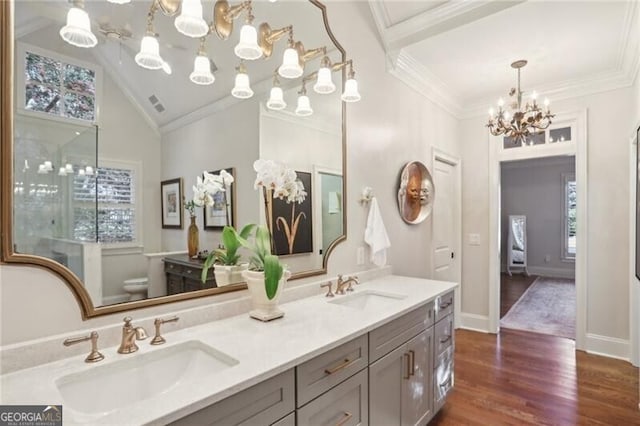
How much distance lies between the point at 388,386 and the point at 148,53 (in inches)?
77.5

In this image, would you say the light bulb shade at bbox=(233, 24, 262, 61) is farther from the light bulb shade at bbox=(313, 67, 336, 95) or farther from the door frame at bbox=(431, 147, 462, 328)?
the door frame at bbox=(431, 147, 462, 328)

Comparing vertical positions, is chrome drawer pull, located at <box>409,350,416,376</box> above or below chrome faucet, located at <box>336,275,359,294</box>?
below

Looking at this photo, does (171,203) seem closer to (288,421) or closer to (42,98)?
(42,98)

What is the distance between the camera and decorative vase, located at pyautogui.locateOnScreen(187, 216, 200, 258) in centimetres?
164

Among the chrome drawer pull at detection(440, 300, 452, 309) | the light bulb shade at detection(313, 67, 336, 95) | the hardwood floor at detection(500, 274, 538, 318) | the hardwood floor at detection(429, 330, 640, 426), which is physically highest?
the light bulb shade at detection(313, 67, 336, 95)

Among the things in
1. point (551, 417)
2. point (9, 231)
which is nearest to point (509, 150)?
point (551, 417)

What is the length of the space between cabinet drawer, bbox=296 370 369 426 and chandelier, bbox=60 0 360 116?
60.1 inches

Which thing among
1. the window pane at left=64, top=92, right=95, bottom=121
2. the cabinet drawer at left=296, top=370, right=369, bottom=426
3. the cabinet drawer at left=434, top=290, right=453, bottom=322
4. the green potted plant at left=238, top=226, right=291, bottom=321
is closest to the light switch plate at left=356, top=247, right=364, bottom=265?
the cabinet drawer at left=434, top=290, right=453, bottom=322

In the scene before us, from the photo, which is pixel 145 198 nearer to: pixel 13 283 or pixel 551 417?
pixel 13 283

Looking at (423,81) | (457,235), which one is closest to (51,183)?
(423,81)

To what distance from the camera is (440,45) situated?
2961 millimetres

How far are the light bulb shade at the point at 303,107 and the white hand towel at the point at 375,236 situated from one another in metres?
0.88

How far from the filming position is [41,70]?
1.19m

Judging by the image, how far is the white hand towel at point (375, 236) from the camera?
2.59m
